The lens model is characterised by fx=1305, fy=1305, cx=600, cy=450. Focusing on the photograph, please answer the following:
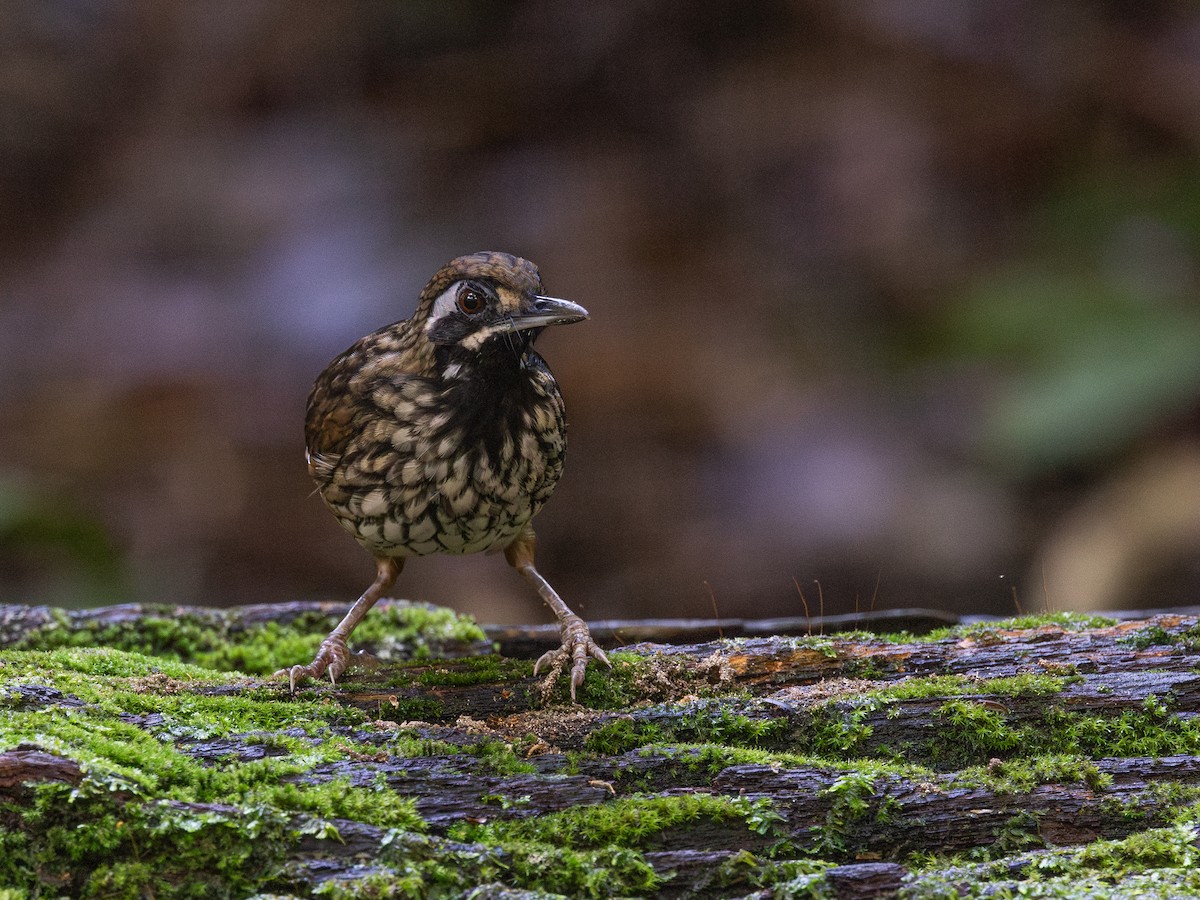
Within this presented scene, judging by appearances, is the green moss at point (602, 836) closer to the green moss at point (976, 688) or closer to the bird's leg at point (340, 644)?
the green moss at point (976, 688)

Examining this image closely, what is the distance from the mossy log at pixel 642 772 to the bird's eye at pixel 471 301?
1.19 m

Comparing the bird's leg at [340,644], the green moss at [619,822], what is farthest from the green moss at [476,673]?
the green moss at [619,822]

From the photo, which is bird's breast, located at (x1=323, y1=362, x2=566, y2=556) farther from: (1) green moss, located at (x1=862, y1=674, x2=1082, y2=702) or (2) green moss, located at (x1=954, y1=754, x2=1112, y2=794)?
(2) green moss, located at (x1=954, y1=754, x2=1112, y2=794)

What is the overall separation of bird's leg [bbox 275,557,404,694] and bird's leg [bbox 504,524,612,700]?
47 cm

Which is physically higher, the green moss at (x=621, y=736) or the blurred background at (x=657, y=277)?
the blurred background at (x=657, y=277)

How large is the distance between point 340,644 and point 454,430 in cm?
92

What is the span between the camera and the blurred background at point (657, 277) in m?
8.67

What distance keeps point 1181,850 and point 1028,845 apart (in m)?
0.34

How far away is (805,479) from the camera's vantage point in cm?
941

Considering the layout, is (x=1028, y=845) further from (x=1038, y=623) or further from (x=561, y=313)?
(x=561, y=313)

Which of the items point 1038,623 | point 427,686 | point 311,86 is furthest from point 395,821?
point 311,86

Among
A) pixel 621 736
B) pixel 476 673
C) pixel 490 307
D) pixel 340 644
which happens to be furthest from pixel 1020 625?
pixel 340 644

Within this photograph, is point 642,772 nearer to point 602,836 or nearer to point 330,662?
point 602,836

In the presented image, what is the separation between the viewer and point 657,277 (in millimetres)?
10867
